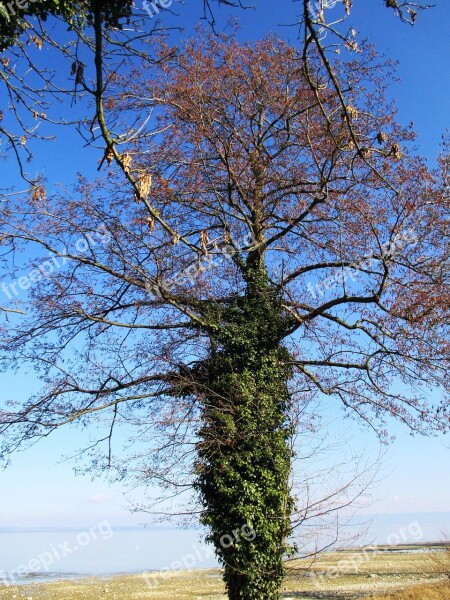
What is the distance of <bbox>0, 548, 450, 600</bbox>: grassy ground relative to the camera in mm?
11986

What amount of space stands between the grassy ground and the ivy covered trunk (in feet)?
3.05

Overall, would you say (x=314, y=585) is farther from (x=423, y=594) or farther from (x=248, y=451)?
(x=248, y=451)

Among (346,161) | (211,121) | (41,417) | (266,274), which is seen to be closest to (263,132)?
(211,121)

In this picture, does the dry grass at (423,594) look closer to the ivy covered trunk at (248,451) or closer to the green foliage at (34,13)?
the ivy covered trunk at (248,451)

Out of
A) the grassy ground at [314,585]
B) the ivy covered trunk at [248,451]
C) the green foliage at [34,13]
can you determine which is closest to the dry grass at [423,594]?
the grassy ground at [314,585]

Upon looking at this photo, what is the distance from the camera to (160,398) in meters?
11.5

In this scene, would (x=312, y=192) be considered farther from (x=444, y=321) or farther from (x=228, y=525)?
(x=228, y=525)

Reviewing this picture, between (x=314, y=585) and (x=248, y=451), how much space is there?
887 cm

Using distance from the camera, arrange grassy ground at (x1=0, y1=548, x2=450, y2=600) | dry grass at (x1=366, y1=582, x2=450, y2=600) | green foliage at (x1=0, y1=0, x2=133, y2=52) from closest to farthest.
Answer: green foliage at (x1=0, y1=0, x2=133, y2=52) → dry grass at (x1=366, y1=582, x2=450, y2=600) → grassy ground at (x1=0, y1=548, x2=450, y2=600)

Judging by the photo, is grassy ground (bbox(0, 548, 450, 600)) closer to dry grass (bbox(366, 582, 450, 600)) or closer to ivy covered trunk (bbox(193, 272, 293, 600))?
dry grass (bbox(366, 582, 450, 600))

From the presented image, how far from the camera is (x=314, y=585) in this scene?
1644cm

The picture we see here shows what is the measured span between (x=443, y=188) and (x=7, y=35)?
28.0ft

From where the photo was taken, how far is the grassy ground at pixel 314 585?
39.3 ft

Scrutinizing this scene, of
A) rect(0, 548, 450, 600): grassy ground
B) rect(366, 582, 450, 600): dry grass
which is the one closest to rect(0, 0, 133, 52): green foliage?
rect(0, 548, 450, 600): grassy ground
